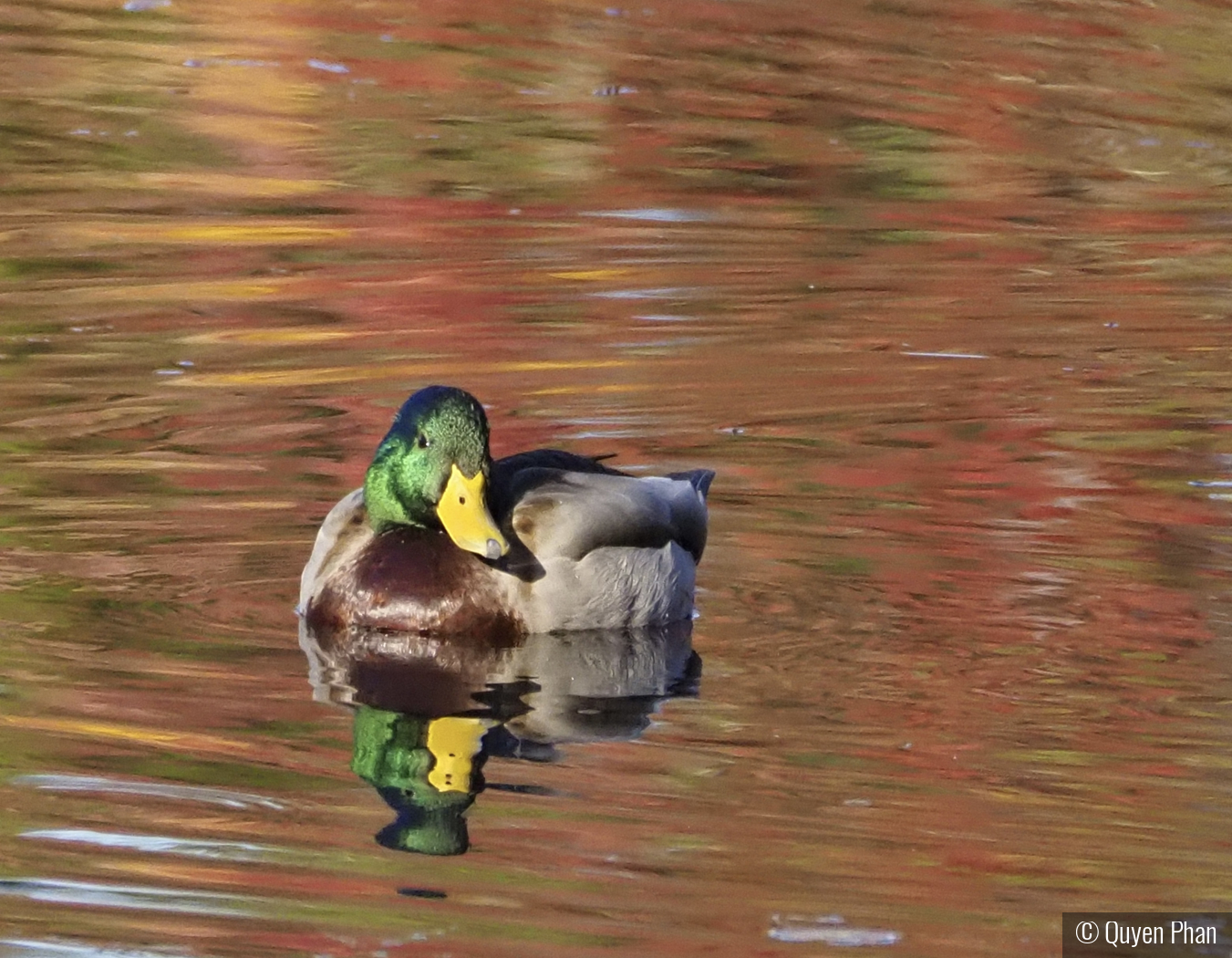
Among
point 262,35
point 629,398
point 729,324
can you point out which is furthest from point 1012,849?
point 262,35

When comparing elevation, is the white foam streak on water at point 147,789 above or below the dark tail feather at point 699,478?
below

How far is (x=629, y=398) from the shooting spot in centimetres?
1038

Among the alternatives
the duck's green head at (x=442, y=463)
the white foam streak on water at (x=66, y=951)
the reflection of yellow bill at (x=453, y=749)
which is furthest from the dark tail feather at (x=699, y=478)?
the white foam streak on water at (x=66, y=951)

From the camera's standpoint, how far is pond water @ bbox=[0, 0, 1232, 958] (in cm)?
589

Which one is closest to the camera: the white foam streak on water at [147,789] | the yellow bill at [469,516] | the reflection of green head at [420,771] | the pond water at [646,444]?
the pond water at [646,444]

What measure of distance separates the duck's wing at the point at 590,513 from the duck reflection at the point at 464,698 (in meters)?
0.27

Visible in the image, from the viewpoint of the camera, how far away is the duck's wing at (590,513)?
26.0 feet

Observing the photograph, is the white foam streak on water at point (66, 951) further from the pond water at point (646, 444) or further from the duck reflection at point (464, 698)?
the duck reflection at point (464, 698)

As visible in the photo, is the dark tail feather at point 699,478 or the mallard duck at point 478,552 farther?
the dark tail feather at point 699,478

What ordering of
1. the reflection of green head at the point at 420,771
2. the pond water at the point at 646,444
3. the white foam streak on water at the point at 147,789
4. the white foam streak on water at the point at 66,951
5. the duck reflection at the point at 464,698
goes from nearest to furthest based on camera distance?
the white foam streak on water at the point at 66,951
the pond water at the point at 646,444
the reflection of green head at the point at 420,771
the white foam streak on water at the point at 147,789
the duck reflection at the point at 464,698
